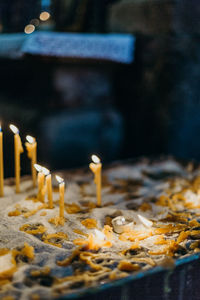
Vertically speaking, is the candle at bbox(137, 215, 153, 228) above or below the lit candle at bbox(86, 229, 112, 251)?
below

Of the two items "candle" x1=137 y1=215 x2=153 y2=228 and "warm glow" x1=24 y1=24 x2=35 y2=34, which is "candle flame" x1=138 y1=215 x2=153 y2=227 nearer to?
"candle" x1=137 y1=215 x2=153 y2=228

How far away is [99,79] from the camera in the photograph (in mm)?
3326

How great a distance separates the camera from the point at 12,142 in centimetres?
311

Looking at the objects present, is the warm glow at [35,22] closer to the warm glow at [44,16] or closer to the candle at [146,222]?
the warm glow at [44,16]

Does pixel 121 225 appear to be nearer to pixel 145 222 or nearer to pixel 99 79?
pixel 145 222

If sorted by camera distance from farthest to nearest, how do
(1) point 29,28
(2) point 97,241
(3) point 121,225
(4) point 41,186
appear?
1. (1) point 29,28
2. (4) point 41,186
3. (3) point 121,225
4. (2) point 97,241

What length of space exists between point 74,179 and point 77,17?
1723mm

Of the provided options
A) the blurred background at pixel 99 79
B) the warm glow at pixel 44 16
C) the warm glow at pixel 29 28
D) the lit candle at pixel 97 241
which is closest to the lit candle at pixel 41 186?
the lit candle at pixel 97 241

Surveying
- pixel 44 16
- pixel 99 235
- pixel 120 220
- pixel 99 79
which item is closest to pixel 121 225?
pixel 120 220

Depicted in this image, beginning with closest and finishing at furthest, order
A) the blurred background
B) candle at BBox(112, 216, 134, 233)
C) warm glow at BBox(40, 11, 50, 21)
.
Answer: candle at BBox(112, 216, 134, 233), the blurred background, warm glow at BBox(40, 11, 50, 21)

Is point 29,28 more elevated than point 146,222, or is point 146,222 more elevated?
point 29,28

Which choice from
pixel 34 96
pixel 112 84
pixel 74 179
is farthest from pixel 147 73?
pixel 74 179

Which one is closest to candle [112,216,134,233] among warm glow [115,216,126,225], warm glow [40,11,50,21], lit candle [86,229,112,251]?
warm glow [115,216,126,225]

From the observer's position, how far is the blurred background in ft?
9.83
